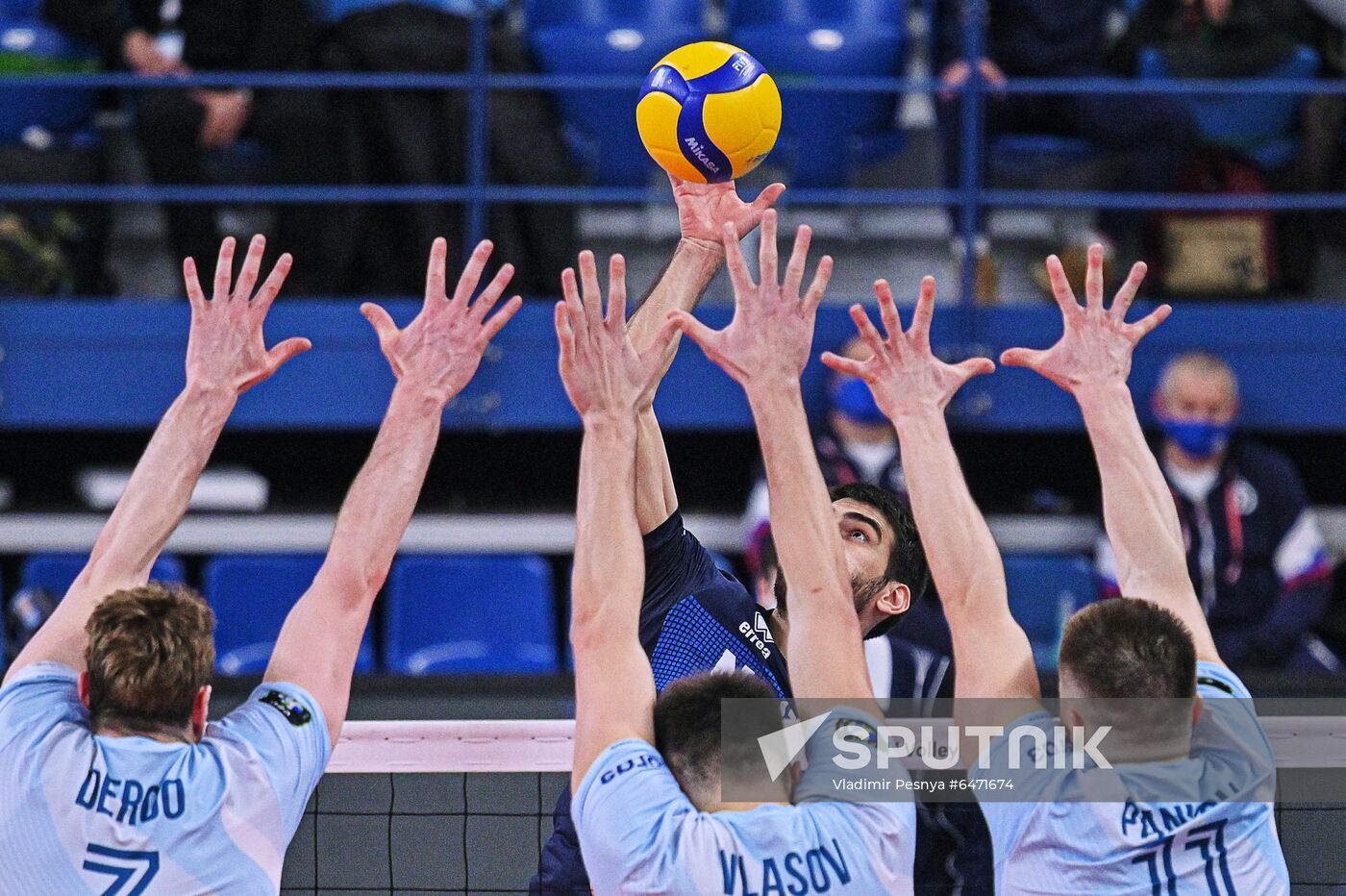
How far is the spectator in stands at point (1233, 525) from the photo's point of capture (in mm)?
6863

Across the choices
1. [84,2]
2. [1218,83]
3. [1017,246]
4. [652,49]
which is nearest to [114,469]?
[84,2]

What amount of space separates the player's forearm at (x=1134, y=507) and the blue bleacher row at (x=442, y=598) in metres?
4.14

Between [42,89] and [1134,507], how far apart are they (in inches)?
243

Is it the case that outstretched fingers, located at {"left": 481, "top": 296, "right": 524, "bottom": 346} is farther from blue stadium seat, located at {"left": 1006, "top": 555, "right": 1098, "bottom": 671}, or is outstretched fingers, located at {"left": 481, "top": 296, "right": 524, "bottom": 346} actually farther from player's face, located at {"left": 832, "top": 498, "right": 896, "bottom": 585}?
blue stadium seat, located at {"left": 1006, "top": 555, "right": 1098, "bottom": 671}

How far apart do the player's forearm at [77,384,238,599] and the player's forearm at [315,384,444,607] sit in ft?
1.05

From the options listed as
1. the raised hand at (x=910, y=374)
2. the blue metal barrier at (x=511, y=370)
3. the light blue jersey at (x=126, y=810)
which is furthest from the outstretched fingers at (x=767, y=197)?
the blue metal barrier at (x=511, y=370)

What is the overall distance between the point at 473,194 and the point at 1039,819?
4.73 m

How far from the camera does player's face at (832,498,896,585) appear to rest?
3.71 metres

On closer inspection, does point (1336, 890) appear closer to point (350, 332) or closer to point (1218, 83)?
point (1218, 83)

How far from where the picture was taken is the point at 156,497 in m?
3.12

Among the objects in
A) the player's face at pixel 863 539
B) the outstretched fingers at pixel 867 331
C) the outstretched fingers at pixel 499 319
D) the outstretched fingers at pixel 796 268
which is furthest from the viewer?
the player's face at pixel 863 539

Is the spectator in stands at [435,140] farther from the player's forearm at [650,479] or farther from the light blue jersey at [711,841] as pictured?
the light blue jersey at [711,841]

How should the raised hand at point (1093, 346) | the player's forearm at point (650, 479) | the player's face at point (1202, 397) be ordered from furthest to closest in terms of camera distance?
the player's face at point (1202, 397), the player's forearm at point (650, 479), the raised hand at point (1093, 346)

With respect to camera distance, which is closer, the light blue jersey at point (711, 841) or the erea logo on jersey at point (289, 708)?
the light blue jersey at point (711, 841)
